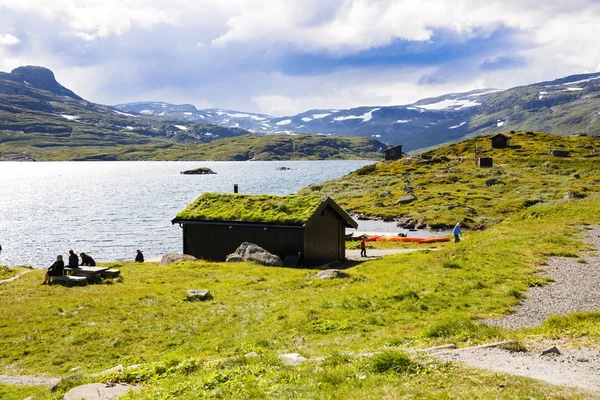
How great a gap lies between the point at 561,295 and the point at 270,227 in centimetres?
2513

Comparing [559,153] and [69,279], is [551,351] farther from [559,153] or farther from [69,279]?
[559,153]

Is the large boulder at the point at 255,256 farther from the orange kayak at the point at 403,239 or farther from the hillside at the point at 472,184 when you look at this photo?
the hillside at the point at 472,184

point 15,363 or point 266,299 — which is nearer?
point 15,363

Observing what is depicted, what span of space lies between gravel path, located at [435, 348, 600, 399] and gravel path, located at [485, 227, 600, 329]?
13.6 ft

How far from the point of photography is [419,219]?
76938 mm

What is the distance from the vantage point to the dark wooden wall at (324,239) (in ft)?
130

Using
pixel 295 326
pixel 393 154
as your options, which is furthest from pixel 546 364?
pixel 393 154

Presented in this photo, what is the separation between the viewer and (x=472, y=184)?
105m

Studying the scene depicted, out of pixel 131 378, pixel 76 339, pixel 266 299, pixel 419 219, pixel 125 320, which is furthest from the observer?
pixel 419 219

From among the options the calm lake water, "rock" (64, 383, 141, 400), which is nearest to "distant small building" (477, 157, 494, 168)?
the calm lake water

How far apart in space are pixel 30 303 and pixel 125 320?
731cm

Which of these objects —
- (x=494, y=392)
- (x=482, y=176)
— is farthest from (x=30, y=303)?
(x=482, y=176)

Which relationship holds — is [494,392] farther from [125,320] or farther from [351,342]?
[125,320]

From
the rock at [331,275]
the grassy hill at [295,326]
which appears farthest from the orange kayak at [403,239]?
the rock at [331,275]
